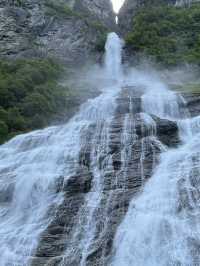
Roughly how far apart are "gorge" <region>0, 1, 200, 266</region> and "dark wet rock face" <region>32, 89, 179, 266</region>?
4 centimetres

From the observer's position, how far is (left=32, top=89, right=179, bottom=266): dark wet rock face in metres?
14.5

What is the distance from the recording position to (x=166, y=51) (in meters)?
46.1

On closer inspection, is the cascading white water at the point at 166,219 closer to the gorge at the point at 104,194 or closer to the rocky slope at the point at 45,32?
the gorge at the point at 104,194

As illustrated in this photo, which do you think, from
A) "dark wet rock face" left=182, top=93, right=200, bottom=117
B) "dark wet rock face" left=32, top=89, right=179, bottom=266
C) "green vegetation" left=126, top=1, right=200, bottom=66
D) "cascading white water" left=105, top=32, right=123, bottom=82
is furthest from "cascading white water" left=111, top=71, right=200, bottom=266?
"cascading white water" left=105, top=32, right=123, bottom=82

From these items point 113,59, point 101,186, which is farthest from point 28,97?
point 113,59

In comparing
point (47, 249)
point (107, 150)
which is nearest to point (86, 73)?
point (107, 150)

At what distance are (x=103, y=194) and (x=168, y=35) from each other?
119ft

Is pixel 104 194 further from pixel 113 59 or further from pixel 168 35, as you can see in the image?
pixel 168 35

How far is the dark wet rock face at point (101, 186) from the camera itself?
14461 millimetres

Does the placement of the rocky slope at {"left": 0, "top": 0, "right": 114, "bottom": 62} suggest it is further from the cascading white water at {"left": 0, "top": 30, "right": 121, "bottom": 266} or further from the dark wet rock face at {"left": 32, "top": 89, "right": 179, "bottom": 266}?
the dark wet rock face at {"left": 32, "top": 89, "right": 179, "bottom": 266}

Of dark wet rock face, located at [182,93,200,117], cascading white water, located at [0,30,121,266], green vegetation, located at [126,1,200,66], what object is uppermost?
green vegetation, located at [126,1,200,66]

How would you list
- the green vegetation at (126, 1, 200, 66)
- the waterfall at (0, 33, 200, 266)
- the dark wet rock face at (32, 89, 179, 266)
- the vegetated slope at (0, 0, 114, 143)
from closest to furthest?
the waterfall at (0, 33, 200, 266) → the dark wet rock face at (32, 89, 179, 266) → the vegetated slope at (0, 0, 114, 143) → the green vegetation at (126, 1, 200, 66)

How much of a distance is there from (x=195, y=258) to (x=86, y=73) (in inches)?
1375

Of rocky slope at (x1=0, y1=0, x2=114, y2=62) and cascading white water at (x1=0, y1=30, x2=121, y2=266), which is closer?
cascading white water at (x1=0, y1=30, x2=121, y2=266)
